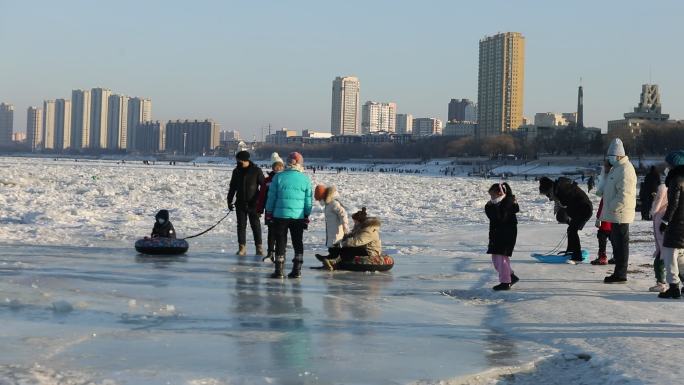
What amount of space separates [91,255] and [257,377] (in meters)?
6.91

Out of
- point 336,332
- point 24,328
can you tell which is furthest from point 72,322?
point 336,332

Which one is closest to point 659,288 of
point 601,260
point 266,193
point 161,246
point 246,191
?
point 601,260

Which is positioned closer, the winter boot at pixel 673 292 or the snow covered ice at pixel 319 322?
the snow covered ice at pixel 319 322

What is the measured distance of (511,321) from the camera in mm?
6664

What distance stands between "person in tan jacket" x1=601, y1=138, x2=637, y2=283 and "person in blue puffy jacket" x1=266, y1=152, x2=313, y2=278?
3264 mm

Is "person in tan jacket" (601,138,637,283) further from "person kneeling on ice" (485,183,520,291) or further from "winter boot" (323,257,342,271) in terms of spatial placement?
"winter boot" (323,257,342,271)

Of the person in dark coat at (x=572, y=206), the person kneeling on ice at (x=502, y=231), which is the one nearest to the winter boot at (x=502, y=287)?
the person kneeling on ice at (x=502, y=231)

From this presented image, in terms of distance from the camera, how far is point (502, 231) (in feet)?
27.6

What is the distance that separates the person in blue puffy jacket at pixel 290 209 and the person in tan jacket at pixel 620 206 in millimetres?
3264

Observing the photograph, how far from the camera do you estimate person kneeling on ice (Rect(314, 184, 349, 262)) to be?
10070 millimetres

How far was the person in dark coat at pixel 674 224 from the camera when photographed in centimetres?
760

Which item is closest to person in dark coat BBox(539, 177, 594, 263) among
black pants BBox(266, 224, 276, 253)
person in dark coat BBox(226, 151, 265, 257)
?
black pants BBox(266, 224, 276, 253)

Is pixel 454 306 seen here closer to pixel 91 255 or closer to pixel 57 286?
pixel 57 286

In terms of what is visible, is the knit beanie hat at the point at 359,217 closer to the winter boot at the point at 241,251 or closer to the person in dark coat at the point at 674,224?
the winter boot at the point at 241,251
